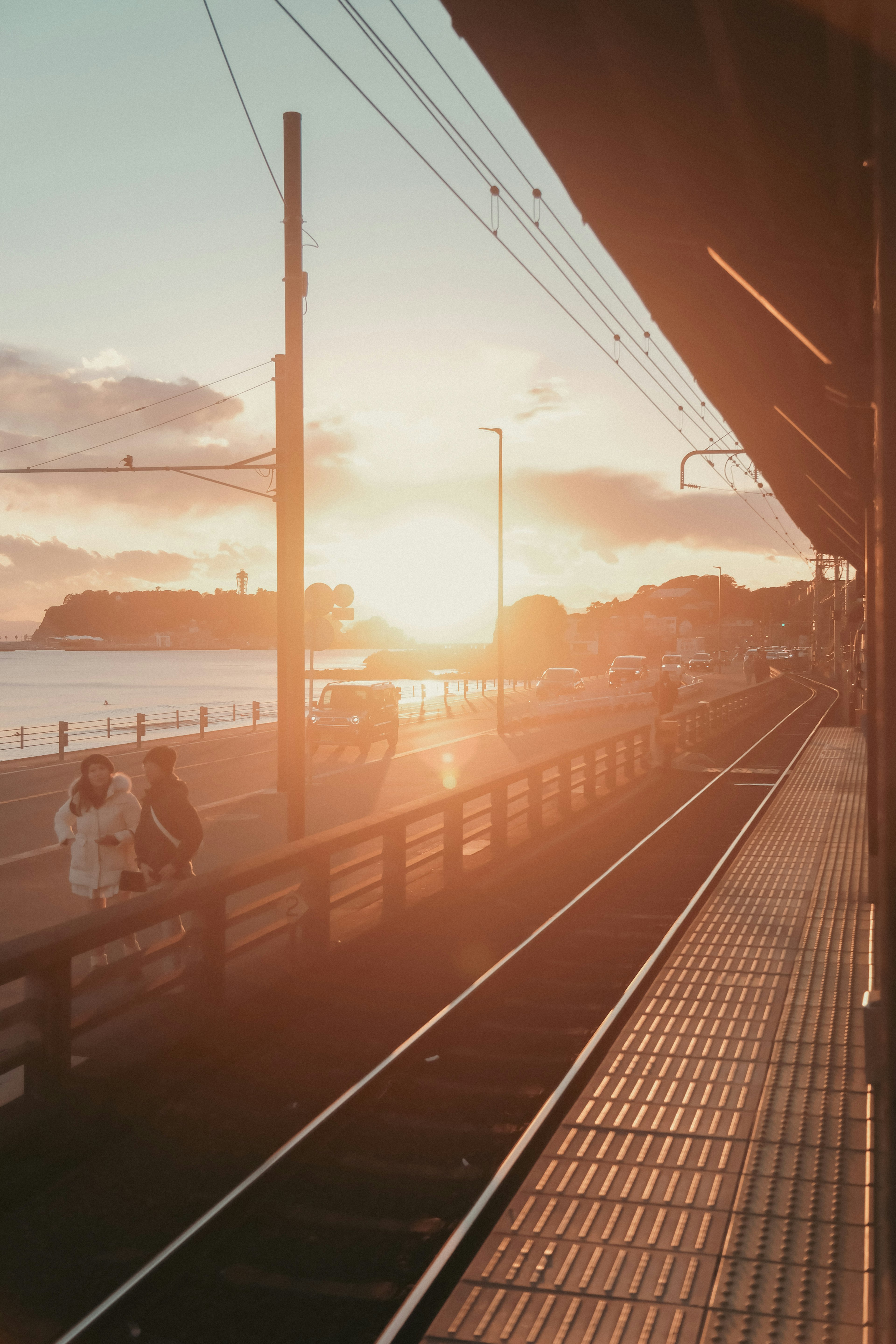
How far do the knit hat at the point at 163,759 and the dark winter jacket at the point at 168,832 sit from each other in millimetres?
105

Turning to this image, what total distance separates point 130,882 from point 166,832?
42 centimetres

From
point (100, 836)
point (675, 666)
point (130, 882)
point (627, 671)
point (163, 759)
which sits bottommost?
point (130, 882)

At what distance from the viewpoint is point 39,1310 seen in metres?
4.01

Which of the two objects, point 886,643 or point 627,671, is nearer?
point 886,643

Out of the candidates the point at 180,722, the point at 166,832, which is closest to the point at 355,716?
the point at 180,722

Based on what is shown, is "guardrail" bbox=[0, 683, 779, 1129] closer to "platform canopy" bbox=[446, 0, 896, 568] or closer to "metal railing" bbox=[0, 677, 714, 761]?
"platform canopy" bbox=[446, 0, 896, 568]

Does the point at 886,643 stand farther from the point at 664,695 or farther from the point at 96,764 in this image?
the point at 664,695

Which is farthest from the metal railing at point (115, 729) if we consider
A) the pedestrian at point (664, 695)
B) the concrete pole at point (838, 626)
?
the concrete pole at point (838, 626)

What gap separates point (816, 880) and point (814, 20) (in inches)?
345

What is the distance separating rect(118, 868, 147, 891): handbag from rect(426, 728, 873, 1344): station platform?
3.44 metres

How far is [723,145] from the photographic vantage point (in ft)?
20.5

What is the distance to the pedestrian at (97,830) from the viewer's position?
7.80m

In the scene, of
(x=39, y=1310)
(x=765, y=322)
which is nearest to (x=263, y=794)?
(x=765, y=322)

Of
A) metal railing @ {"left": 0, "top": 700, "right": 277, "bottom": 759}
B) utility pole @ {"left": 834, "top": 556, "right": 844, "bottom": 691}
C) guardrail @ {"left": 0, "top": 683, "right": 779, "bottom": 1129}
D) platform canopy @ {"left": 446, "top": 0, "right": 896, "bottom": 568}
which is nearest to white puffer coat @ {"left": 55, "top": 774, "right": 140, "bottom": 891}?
guardrail @ {"left": 0, "top": 683, "right": 779, "bottom": 1129}
